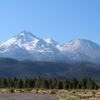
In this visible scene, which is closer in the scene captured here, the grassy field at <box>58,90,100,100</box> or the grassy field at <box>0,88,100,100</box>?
the grassy field at <box>58,90,100,100</box>

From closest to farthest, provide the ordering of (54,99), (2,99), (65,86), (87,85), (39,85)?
(2,99) < (54,99) < (65,86) < (39,85) < (87,85)

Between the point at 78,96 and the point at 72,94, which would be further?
the point at 72,94

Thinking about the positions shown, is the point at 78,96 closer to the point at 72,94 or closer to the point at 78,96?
the point at 78,96

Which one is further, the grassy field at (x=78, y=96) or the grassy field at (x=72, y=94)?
the grassy field at (x=72, y=94)

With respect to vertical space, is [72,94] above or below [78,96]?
above

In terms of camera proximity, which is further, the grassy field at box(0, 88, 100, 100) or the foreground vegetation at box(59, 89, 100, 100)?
the grassy field at box(0, 88, 100, 100)

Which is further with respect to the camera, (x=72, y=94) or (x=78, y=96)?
(x=72, y=94)

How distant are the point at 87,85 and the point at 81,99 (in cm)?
11334

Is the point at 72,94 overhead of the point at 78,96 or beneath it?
overhead

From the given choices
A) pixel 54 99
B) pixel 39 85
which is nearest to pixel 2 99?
pixel 54 99

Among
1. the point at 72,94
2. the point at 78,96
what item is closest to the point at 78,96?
the point at 78,96

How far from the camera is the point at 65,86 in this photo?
417ft

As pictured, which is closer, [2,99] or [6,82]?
[2,99]

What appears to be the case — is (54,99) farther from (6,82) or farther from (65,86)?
(6,82)
